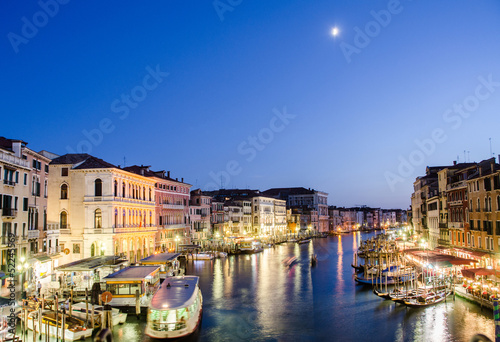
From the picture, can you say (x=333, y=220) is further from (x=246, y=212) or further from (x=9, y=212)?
(x=9, y=212)

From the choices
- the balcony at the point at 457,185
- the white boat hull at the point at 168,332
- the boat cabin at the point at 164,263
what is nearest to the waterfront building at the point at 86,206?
the boat cabin at the point at 164,263

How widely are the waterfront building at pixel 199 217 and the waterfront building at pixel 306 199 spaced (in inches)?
2101

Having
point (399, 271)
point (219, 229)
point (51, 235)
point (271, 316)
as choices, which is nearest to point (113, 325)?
point (271, 316)

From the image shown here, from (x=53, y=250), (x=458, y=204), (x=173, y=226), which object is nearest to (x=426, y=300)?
(x=458, y=204)

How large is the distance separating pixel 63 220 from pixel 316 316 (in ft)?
65.3

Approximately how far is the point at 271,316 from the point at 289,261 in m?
24.5

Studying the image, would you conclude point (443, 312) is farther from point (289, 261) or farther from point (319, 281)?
point (289, 261)

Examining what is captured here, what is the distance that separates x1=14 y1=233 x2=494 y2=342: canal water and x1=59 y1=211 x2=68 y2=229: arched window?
34.5 ft

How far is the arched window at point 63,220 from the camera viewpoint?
3045cm

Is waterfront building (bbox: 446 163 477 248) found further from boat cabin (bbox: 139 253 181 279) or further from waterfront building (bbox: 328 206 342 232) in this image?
waterfront building (bbox: 328 206 342 232)

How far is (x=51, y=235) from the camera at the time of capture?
26.2m

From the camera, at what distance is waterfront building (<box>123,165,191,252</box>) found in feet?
135

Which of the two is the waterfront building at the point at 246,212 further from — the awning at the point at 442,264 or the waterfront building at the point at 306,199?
the awning at the point at 442,264

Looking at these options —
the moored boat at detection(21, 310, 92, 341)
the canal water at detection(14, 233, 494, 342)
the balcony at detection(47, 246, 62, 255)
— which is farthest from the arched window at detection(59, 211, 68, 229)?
the moored boat at detection(21, 310, 92, 341)
